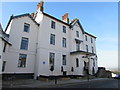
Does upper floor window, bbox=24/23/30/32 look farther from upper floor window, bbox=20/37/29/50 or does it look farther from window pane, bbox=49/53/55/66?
window pane, bbox=49/53/55/66

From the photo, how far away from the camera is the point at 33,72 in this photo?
693 inches

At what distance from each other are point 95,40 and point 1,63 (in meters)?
27.5

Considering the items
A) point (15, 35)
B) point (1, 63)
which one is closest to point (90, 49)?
point (15, 35)

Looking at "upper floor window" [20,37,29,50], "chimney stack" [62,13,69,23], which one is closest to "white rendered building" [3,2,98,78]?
"upper floor window" [20,37,29,50]

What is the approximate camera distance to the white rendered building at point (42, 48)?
16.5 meters

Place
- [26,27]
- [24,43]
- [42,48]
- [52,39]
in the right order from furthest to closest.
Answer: [52,39]
[26,27]
[42,48]
[24,43]

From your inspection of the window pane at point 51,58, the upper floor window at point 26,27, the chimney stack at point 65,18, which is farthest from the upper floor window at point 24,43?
the chimney stack at point 65,18

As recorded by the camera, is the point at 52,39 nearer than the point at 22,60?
No

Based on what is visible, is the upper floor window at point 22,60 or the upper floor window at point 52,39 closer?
the upper floor window at point 22,60

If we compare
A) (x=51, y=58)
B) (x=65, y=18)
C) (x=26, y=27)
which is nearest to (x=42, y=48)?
(x=51, y=58)

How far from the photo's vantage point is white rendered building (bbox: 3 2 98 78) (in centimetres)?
1646

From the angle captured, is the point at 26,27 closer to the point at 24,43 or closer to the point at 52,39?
the point at 24,43

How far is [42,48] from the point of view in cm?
1828

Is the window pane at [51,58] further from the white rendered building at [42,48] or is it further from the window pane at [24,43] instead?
the window pane at [24,43]
